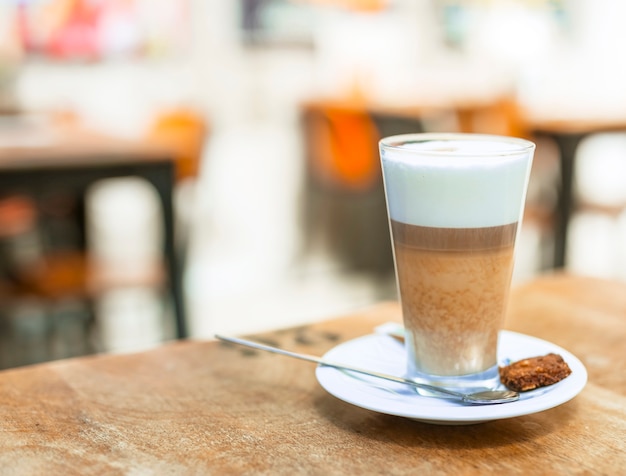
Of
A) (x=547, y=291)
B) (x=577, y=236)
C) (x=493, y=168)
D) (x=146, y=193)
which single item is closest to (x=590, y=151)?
(x=577, y=236)

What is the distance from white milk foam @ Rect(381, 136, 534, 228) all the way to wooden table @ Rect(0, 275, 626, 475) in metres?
0.16

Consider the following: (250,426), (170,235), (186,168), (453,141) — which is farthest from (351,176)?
(250,426)

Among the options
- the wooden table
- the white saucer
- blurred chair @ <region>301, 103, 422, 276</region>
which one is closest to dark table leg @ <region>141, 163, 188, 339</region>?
blurred chair @ <region>301, 103, 422, 276</region>

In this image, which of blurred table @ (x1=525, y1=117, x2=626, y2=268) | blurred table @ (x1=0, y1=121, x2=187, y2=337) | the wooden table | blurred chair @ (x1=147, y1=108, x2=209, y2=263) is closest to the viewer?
the wooden table

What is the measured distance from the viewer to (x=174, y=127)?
3.09 meters

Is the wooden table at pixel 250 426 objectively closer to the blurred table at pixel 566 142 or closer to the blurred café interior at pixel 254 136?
the blurred café interior at pixel 254 136

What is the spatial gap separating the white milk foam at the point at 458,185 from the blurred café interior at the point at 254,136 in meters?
1.87

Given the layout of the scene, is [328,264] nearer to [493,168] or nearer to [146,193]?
[146,193]

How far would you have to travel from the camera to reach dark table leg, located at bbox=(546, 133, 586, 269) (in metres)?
3.09

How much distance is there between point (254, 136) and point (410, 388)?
3676mm

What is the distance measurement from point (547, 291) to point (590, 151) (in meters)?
4.85

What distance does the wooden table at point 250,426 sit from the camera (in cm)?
56

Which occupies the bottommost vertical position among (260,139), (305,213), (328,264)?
(328,264)

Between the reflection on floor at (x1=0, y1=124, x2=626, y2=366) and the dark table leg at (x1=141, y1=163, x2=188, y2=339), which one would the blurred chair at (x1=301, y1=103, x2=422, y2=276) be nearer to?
the reflection on floor at (x1=0, y1=124, x2=626, y2=366)
